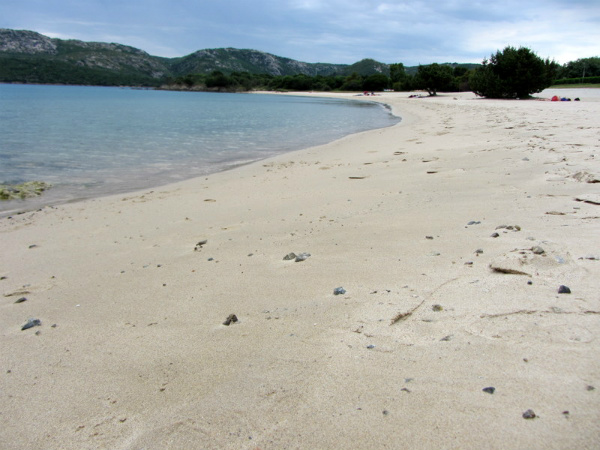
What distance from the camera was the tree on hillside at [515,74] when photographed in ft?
115

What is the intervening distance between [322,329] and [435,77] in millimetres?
63599

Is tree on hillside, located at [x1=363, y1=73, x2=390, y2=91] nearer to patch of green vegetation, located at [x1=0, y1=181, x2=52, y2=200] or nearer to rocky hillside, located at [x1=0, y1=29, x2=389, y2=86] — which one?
patch of green vegetation, located at [x1=0, y1=181, x2=52, y2=200]

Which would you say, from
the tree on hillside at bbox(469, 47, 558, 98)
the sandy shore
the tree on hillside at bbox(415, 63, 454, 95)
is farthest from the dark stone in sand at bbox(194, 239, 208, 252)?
the tree on hillside at bbox(415, 63, 454, 95)

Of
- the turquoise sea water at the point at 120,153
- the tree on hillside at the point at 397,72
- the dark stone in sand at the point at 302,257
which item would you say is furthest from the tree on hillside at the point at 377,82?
the dark stone in sand at the point at 302,257

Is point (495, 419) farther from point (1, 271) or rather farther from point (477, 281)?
point (1, 271)

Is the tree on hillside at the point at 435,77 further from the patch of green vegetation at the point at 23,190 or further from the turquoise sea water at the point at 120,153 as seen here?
the patch of green vegetation at the point at 23,190

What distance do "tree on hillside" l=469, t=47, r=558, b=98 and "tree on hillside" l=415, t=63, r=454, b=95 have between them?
838 inches

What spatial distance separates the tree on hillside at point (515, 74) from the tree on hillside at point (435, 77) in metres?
21.3

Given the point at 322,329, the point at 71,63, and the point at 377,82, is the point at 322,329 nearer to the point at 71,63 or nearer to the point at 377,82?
the point at 377,82

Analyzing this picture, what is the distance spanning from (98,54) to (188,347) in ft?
672

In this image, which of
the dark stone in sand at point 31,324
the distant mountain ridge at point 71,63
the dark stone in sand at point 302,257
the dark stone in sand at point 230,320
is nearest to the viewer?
the dark stone in sand at point 230,320

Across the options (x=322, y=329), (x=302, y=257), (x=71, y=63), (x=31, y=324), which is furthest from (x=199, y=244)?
(x=71, y=63)

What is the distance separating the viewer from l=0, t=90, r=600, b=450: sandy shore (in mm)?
1639

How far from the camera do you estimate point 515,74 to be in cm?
3572
